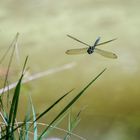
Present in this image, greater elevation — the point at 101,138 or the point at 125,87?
the point at 125,87

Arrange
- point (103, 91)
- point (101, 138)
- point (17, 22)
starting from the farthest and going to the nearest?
point (17, 22)
point (103, 91)
point (101, 138)

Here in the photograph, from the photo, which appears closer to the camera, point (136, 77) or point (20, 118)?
point (20, 118)

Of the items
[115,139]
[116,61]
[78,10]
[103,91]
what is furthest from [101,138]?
[78,10]

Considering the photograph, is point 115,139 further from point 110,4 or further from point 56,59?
point 110,4

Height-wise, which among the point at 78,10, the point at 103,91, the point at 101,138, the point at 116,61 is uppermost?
the point at 78,10

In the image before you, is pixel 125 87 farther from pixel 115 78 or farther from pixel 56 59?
pixel 56 59

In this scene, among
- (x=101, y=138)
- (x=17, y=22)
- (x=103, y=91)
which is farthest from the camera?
(x=17, y=22)

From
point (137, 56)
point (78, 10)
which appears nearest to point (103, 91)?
point (137, 56)
